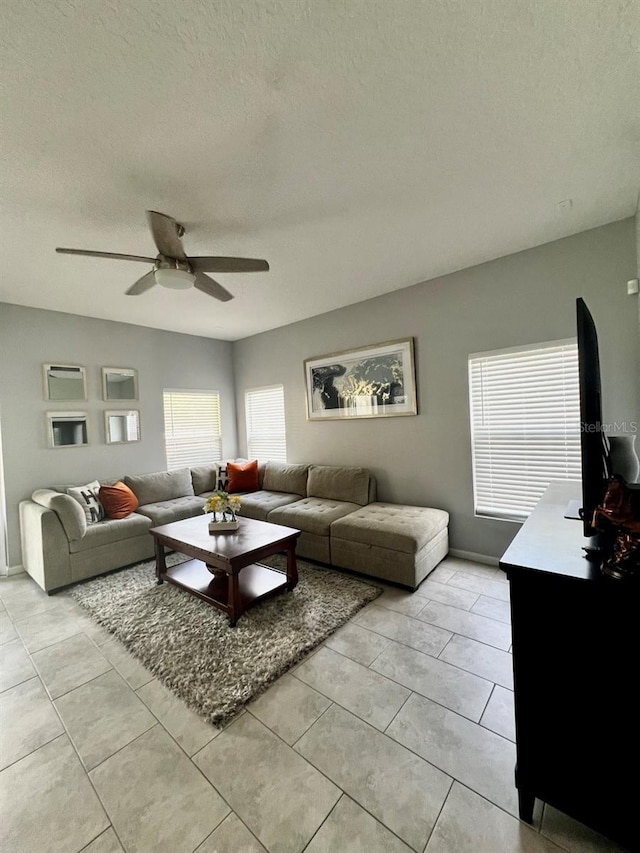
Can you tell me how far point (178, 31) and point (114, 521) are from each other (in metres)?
3.67

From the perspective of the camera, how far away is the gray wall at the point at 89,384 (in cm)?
350

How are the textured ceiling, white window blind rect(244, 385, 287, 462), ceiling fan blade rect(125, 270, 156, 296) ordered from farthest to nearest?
white window blind rect(244, 385, 287, 462) < ceiling fan blade rect(125, 270, 156, 296) < the textured ceiling

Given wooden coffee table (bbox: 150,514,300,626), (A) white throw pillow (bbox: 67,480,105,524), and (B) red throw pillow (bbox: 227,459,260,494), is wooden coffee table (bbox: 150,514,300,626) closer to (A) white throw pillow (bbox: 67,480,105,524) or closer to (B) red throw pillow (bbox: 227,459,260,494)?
(A) white throw pillow (bbox: 67,480,105,524)

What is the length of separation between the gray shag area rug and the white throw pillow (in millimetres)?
657

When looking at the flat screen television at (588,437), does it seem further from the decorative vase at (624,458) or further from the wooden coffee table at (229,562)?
the wooden coffee table at (229,562)

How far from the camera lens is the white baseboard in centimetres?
316

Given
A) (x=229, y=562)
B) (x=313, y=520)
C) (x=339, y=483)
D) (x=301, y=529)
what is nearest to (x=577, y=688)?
(x=229, y=562)

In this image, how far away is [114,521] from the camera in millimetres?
3510

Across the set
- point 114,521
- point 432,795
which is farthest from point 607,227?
point 114,521

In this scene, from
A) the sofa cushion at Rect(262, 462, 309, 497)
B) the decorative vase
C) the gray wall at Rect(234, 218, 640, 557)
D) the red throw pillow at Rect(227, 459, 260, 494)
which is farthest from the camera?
the red throw pillow at Rect(227, 459, 260, 494)

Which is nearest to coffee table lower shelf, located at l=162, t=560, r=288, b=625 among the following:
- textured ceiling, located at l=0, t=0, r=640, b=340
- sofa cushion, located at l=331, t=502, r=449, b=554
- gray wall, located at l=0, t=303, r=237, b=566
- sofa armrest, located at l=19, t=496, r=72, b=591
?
sofa cushion, located at l=331, t=502, r=449, b=554

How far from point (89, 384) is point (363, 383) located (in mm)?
3212

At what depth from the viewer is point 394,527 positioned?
2.89 metres

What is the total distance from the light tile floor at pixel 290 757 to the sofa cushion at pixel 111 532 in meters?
0.98
